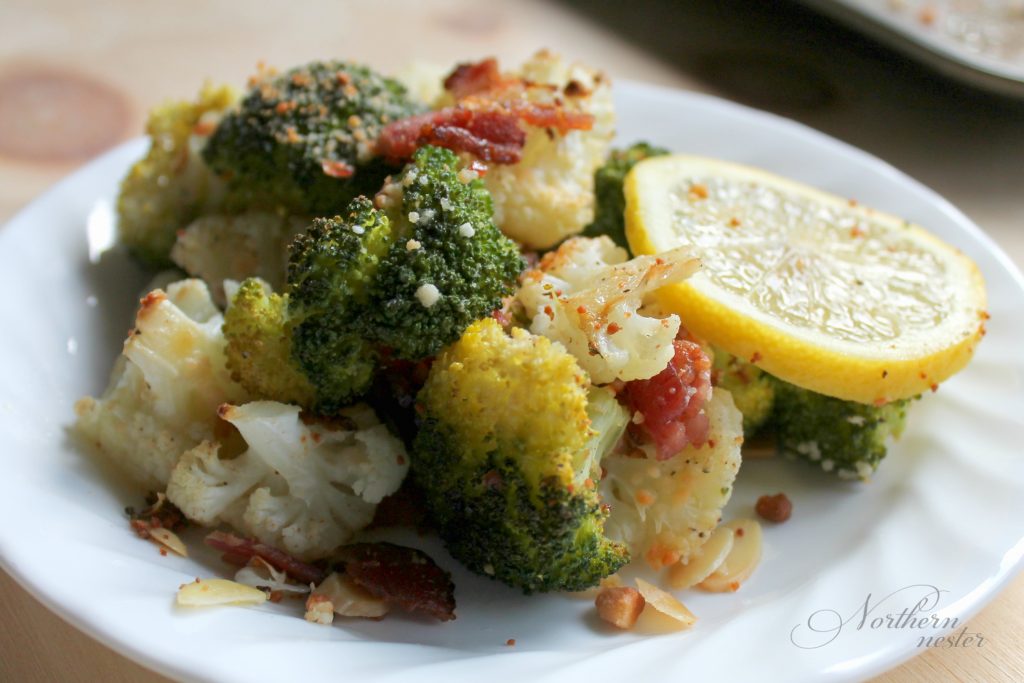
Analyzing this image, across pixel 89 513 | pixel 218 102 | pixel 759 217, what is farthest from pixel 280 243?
pixel 759 217

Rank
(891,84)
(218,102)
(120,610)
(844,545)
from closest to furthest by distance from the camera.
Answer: (120,610)
(844,545)
(218,102)
(891,84)

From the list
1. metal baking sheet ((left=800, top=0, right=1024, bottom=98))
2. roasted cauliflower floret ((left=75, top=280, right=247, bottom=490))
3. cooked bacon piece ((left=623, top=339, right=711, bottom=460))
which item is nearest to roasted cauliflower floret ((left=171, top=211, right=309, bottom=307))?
roasted cauliflower floret ((left=75, top=280, right=247, bottom=490))

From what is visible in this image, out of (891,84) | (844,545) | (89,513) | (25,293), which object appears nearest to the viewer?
(89,513)

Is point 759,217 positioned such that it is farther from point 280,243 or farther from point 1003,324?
point 280,243

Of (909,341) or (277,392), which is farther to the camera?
(909,341)

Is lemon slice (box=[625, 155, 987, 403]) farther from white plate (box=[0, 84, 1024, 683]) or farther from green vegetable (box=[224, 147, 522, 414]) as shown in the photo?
green vegetable (box=[224, 147, 522, 414])

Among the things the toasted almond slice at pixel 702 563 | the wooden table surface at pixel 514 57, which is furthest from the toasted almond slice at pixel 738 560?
the wooden table surface at pixel 514 57

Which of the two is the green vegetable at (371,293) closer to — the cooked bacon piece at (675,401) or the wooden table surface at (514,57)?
the cooked bacon piece at (675,401)

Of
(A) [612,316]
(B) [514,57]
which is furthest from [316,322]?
(B) [514,57]
